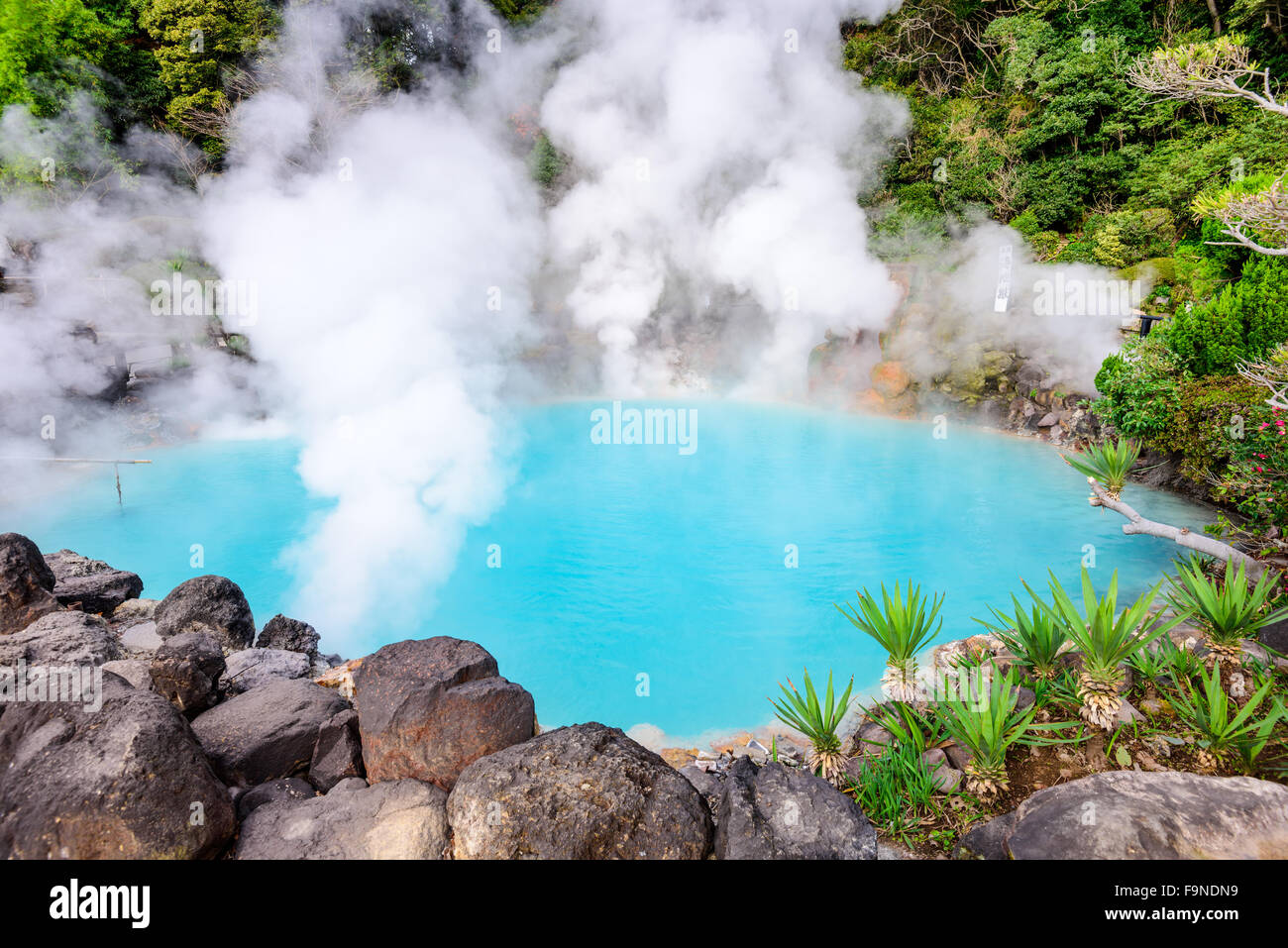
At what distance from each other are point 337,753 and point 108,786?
Answer: 45.2 inches

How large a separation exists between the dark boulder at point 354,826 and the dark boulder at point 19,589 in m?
3.77

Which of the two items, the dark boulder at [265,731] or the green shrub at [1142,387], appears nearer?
the dark boulder at [265,731]

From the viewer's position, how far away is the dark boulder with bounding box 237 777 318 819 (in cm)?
290

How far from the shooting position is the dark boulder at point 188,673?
356 centimetres

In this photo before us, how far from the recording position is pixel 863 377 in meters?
16.8

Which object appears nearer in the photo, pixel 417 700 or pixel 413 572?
pixel 417 700

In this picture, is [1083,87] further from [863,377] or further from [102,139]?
[102,139]

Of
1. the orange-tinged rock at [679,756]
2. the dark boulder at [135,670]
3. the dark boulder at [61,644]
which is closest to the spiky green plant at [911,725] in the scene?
the orange-tinged rock at [679,756]

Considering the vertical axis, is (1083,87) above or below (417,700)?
above

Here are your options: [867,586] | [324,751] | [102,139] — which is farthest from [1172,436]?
[102,139]

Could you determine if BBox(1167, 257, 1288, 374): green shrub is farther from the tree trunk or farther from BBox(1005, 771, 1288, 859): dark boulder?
the tree trunk

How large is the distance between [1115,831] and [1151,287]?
593 inches

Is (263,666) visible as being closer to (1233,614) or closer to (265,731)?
(265,731)

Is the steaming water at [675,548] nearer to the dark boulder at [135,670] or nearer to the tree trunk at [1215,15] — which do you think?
the dark boulder at [135,670]
